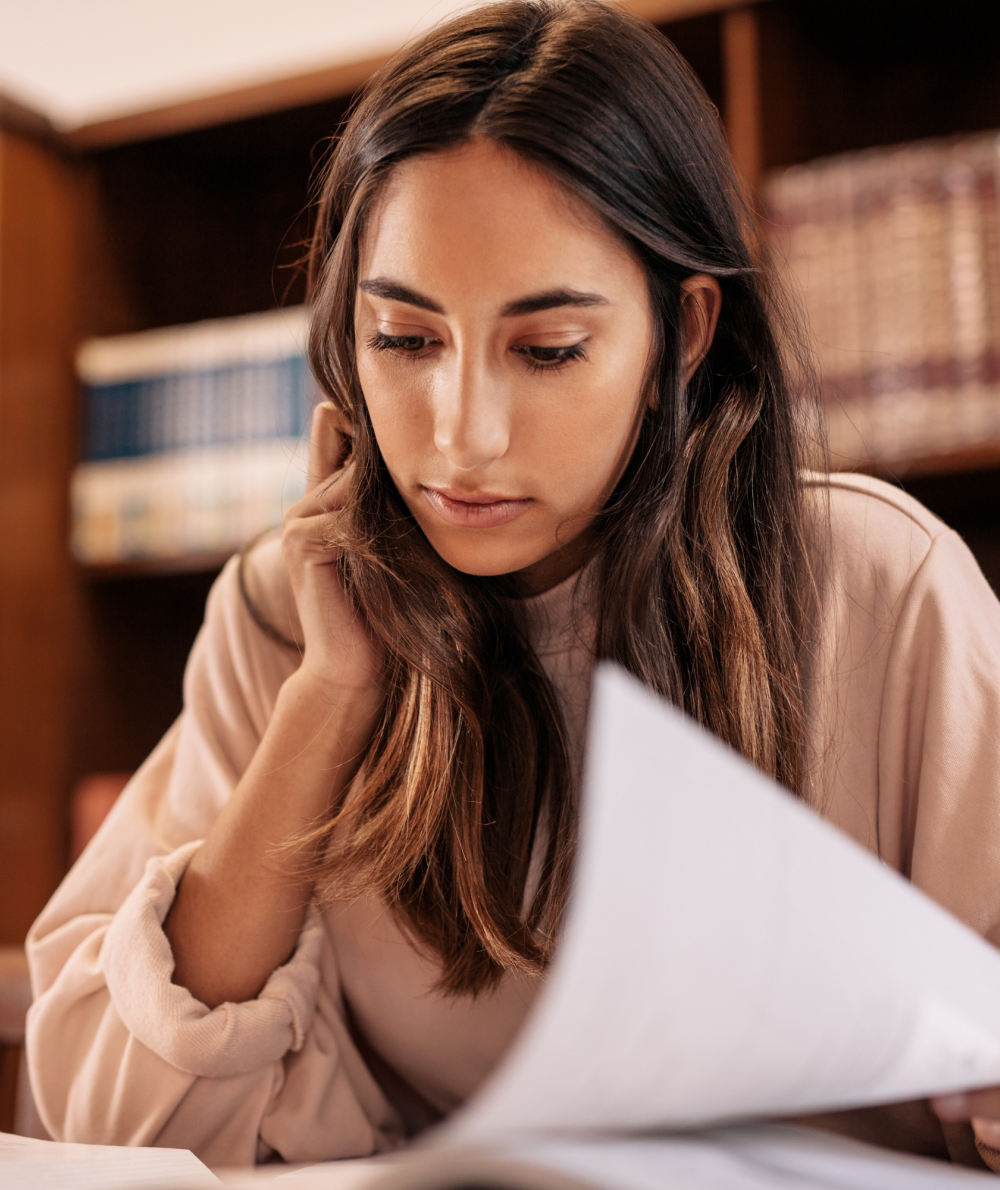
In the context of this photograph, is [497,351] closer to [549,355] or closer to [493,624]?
[549,355]

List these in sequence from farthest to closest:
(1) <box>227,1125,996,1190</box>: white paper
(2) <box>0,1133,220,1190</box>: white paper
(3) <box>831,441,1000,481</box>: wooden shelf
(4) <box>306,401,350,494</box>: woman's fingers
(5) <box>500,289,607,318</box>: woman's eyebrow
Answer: (3) <box>831,441,1000,481</box>: wooden shelf → (4) <box>306,401,350,494</box>: woman's fingers → (5) <box>500,289,607,318</box>: woman's eyebrow → (2) <box>0,1133,220,1190</box>: white paper → (1) <box>227,1125,996,1190</box>: white paper

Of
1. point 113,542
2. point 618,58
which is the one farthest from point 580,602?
point 113,542

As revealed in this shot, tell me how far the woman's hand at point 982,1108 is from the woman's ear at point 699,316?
464 millimetres

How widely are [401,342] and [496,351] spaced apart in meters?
0.07

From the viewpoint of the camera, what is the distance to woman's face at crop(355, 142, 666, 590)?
2.36ft

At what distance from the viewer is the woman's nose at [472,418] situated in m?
0.73

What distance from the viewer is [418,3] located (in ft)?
6.50

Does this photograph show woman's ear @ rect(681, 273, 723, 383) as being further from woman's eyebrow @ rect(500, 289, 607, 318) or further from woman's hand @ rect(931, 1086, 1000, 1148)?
woman's hand @ rect(931, 1086, 1000, 1148)

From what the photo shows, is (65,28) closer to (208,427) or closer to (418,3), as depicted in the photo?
(418,3)

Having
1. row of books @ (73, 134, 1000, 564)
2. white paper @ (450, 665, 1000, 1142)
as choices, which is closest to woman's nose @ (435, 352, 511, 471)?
white paper @ (450, 665, 1000, 1142)

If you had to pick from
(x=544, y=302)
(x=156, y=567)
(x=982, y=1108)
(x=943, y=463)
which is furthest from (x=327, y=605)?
(x=156, y=567)

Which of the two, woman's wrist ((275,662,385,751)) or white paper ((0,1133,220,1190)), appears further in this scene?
woman's wrist ((275,662,385,751))

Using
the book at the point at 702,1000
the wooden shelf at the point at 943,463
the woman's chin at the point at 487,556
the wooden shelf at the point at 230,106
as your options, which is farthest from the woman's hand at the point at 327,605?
the wooden shelf at the point at 230,106

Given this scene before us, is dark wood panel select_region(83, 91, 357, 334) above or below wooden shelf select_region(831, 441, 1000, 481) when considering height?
above
